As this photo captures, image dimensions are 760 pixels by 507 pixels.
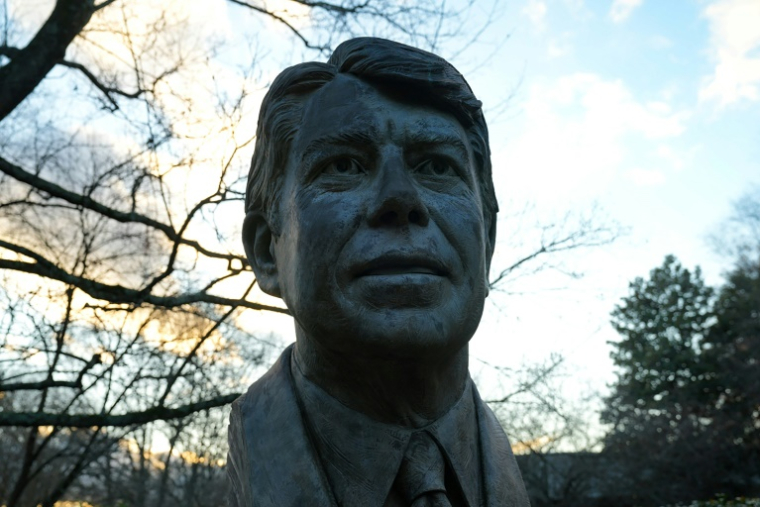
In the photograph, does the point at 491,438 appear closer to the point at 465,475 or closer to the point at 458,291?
the point at 465,475

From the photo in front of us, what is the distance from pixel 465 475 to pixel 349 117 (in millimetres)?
1276

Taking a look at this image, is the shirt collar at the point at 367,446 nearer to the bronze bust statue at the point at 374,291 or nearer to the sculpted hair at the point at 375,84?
the bronze bust statue at the point at 374,291

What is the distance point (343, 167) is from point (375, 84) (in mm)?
342

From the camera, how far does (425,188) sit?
2.23 metres

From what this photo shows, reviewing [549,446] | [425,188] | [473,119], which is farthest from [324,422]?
[549,446]

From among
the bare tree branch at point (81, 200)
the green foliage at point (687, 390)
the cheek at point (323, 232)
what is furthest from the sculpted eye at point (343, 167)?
the green foliage at point (687, 390)

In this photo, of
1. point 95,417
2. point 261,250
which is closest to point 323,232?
point 261,250

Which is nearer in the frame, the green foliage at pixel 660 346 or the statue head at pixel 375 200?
the statue head at pixel 375 200

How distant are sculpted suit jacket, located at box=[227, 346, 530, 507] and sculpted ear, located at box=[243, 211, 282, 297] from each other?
1.02 ft

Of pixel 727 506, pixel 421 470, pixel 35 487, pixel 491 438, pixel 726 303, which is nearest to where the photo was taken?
pixel 421 470

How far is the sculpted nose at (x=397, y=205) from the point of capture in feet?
6.73

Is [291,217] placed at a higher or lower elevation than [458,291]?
higher

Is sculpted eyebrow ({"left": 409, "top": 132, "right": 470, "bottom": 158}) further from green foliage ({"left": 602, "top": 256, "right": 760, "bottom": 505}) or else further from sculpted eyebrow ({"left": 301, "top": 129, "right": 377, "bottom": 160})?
green foliage ({"left": 602, "top": 256, "right": 760, "bottom": 505})

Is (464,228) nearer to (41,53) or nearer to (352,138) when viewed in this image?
(352,138)
